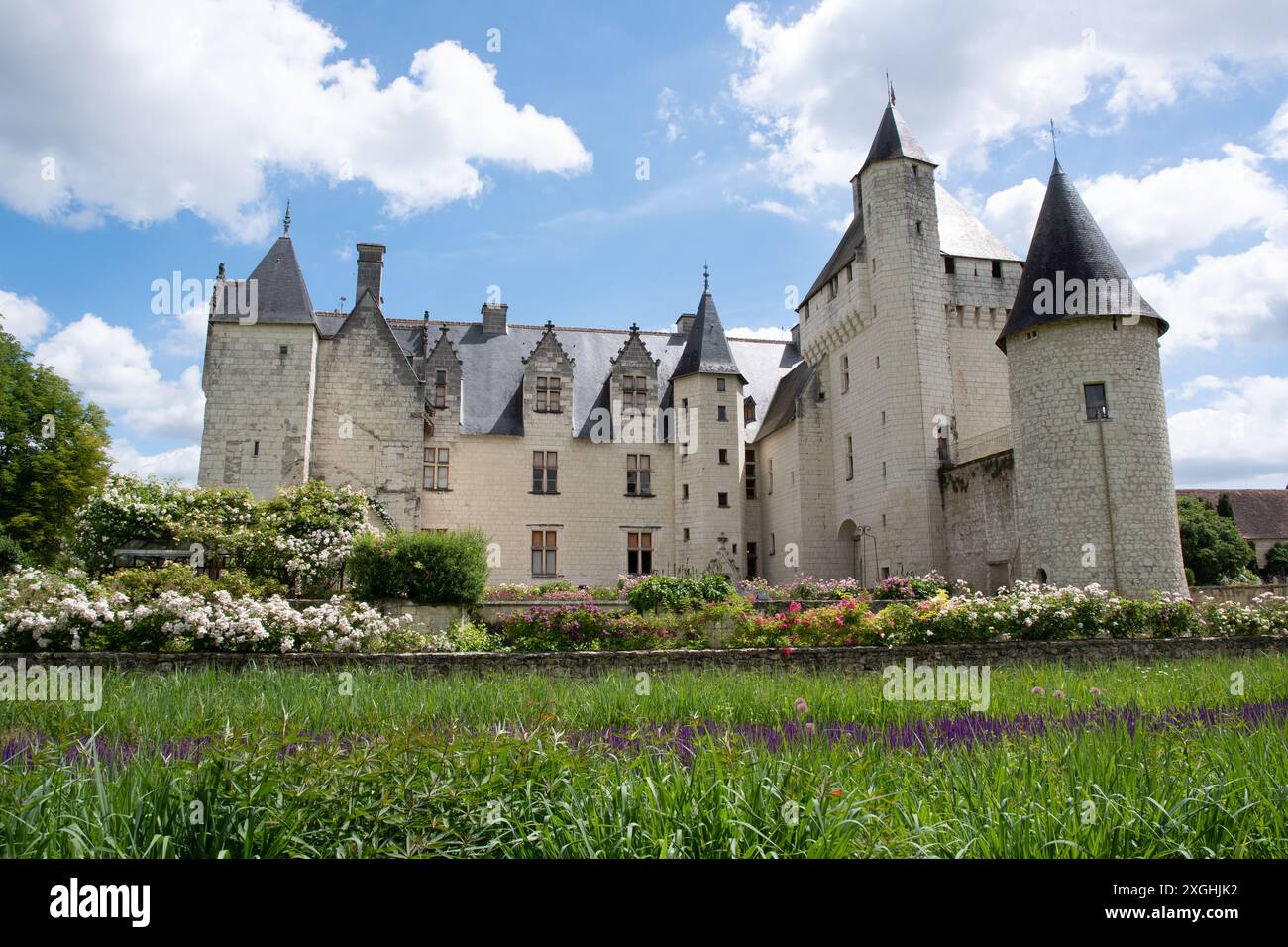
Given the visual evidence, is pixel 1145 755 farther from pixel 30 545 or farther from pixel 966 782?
pixel 30 545

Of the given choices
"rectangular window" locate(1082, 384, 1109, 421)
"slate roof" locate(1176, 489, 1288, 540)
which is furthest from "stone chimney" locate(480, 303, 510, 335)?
"slate roof" locate(1176, 489, 1288, 540)

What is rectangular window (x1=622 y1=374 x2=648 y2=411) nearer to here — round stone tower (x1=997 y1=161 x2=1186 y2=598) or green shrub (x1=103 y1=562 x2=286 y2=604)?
round stone tower (x1=997 y1=161 x2=1186 y2=598)

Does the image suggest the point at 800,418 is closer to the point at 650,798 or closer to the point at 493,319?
the point at 493,319

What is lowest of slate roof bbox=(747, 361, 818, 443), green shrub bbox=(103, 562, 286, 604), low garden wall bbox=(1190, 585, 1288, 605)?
low garden wall bbox=(1190, 585, 1288, 605)

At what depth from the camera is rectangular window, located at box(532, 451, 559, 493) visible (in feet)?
87.7

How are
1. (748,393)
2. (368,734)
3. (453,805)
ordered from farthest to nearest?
(748,393) → (368,734) → (453,805)

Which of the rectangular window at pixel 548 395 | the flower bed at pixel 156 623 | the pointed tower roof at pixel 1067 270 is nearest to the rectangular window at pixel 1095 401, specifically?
the pointed tower roof at pixel 1067 270

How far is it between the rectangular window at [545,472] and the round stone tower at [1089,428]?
46.6ft

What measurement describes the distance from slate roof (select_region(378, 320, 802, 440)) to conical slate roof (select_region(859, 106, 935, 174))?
296 inches

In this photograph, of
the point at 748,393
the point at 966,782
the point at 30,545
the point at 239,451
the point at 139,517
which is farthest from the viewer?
the point at 748,393

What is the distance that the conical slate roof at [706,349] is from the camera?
26.8 metres

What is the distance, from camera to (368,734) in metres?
4.61
